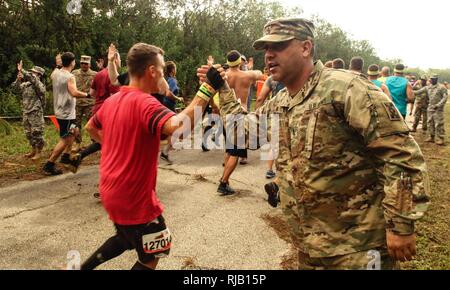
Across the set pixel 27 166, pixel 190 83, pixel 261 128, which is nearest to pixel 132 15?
pixel 190 83

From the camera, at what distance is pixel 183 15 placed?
20.9m

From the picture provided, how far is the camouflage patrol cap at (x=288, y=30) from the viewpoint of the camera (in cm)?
229

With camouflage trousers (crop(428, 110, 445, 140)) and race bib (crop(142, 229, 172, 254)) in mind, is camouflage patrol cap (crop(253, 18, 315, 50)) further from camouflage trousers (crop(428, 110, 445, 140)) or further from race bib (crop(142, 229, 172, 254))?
camouflage trousers (crop(428, 110, 445, 140))

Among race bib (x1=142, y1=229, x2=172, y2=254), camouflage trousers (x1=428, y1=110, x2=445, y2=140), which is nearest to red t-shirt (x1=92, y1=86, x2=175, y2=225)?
race bib (x1=142, y1=229, x2=172, y2=254)

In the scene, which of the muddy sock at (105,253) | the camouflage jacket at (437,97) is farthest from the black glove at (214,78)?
the camouflage jacket at (437,97)

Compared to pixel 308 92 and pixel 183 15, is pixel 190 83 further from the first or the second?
pixel 308 92

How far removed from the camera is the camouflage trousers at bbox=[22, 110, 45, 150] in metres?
7.86

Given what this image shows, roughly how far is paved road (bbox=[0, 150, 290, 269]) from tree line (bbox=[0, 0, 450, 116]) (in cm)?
732

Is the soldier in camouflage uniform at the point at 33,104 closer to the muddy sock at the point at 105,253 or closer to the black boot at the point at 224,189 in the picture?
the black boot at the point at 224,189

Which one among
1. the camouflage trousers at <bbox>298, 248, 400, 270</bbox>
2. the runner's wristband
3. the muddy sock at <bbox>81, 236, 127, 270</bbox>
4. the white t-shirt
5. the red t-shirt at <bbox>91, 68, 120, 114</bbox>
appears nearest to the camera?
the camouflage trousers at <bbox>298, 248, 400, 270</bbox>

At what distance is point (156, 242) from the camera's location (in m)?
2.65

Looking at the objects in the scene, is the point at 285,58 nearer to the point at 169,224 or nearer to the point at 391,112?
the point at 391,112

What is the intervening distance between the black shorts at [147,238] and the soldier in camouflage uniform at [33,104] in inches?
242
